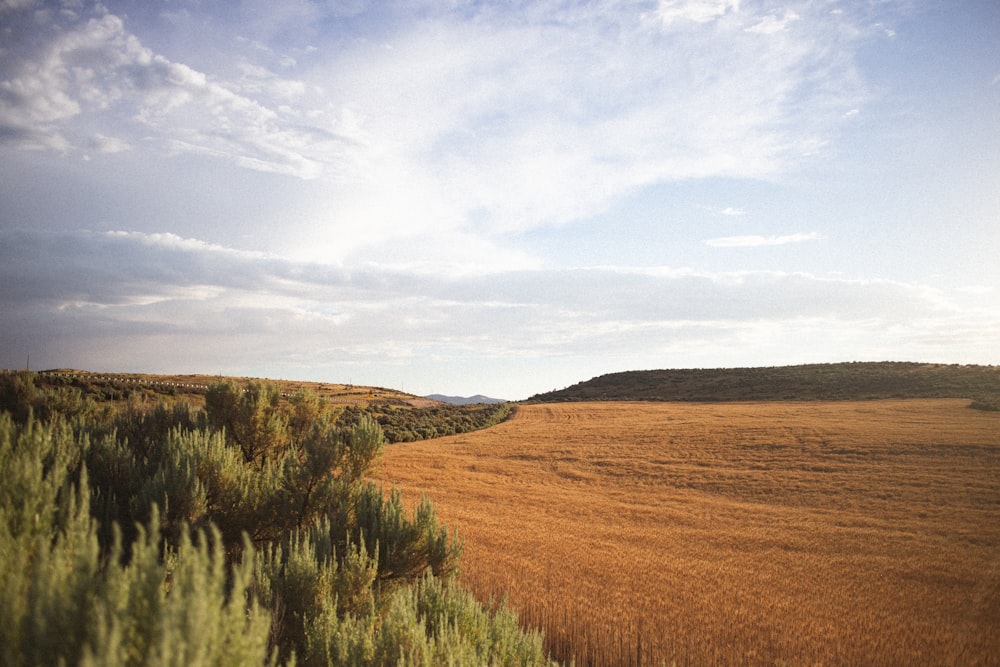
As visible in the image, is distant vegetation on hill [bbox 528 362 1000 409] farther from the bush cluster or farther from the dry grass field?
the bush cluster

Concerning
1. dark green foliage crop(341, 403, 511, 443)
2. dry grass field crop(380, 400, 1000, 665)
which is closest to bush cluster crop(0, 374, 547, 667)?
dry grass field crop(380, 400, 1000, 665)

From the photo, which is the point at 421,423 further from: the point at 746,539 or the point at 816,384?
the point at 816,384

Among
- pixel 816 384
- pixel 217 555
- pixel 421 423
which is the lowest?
pixel 421 423

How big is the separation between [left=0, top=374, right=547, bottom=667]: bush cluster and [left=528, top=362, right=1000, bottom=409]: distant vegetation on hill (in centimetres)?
3252

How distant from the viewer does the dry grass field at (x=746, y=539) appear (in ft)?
21.3

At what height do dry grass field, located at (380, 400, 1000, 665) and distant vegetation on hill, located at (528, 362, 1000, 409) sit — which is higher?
distant vegetation on hill, located at (528, 362, 1000, 409)

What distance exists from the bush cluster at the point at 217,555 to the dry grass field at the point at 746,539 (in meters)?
2.00

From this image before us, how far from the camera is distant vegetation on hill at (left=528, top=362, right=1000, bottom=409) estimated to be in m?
41.2

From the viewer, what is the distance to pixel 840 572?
9094 mm

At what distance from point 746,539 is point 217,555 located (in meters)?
11.4

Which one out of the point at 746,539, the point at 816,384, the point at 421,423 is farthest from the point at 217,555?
the point at 816,384

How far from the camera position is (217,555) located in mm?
2334

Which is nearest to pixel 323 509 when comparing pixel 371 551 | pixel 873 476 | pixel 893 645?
pixel 371 551

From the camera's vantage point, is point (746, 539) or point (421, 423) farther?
point (421, 423)
